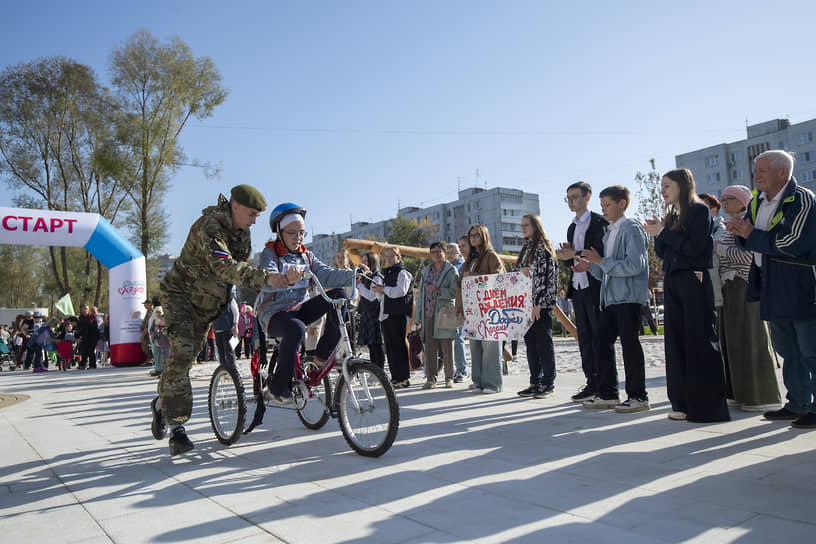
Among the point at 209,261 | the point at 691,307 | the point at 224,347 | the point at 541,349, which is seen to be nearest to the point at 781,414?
the point at 691,307

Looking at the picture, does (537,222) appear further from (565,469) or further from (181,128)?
(181,128)

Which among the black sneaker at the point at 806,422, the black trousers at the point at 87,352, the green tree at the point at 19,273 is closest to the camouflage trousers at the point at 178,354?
the black sneaker at the point at 806,422

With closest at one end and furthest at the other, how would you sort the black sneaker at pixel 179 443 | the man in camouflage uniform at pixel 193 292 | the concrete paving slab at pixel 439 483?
the concrete paving slab at pixel 439 483, the man in camouflage uniform at pixel 193 292, the black sneaker at pixel 179 443

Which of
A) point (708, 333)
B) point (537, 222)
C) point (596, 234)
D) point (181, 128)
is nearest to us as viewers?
point (708, 333)

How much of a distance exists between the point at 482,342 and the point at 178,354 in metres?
4.37

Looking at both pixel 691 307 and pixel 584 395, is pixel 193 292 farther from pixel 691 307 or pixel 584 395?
pixel 584 395

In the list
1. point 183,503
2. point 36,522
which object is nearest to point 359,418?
point 183,503

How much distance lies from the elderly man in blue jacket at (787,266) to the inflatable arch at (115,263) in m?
17.3

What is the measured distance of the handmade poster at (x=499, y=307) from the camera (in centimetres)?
761

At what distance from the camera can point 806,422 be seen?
464 cm

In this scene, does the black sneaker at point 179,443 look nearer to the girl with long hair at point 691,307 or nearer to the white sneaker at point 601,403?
the white sneaker at point 601,403

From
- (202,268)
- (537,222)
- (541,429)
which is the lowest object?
(541,429)

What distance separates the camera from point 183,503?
3.44 metres

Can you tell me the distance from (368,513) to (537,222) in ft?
16.2
